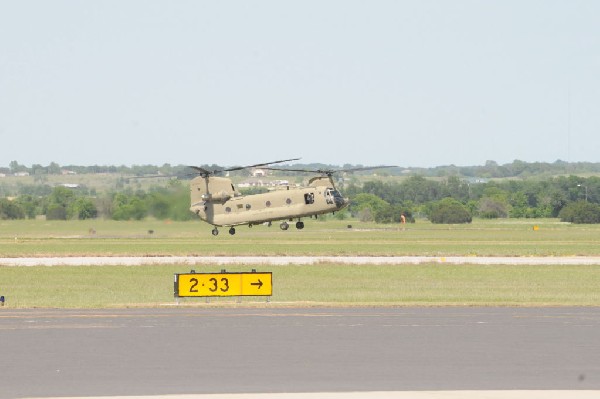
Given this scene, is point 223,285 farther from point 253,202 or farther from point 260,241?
point 260,241

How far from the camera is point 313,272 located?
71.6 metres

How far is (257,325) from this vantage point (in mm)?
41062

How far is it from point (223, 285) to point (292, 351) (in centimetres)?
1656

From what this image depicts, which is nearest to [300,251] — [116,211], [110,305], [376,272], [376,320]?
[376,272]

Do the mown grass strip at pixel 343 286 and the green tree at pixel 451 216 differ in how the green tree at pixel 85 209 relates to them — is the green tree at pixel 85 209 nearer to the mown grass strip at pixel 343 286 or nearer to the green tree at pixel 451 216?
the green tree at pixel 451 216

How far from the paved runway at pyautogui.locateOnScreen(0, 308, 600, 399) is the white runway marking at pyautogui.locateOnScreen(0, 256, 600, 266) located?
30721mm

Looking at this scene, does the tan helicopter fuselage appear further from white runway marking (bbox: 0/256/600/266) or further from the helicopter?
white runway marking (bbox: 0/256/600/266)

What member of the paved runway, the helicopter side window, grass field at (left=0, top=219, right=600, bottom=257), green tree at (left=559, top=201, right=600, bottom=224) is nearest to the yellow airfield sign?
the paved runway

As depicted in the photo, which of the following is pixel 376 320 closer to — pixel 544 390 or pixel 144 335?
pixel 144 335

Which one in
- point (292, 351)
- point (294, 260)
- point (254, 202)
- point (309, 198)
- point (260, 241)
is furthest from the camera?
point (260, 241)

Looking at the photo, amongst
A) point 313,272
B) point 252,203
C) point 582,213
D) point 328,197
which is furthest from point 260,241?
point 582,213

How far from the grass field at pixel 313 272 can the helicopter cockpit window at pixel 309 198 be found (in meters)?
3.75

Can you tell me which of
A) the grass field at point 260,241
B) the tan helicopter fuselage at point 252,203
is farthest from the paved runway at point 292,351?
the tan helicopter fuselage at point 252,203

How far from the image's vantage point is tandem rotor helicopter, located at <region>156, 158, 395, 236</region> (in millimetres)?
101375
